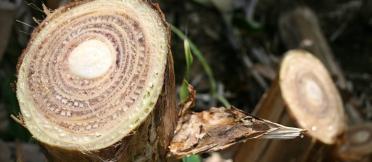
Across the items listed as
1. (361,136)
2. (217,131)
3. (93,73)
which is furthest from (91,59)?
(361,136)

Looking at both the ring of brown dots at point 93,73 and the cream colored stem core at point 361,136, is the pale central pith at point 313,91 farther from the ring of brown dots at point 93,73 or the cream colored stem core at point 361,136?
the ring of brown dots at point 93,73

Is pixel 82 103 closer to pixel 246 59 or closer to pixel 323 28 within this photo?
pixel 246 59

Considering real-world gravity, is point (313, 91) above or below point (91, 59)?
below

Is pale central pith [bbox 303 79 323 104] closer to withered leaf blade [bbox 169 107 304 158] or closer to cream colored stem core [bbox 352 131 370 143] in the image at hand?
cream colored stem core [bbox 352 131 370 143]

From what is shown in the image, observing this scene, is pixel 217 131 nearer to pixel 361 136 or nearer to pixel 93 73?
pixel 93 73

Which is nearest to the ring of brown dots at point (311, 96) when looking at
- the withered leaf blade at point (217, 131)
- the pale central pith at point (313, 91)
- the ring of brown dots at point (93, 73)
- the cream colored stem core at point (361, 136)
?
the pale central pith at point (313, 91)
